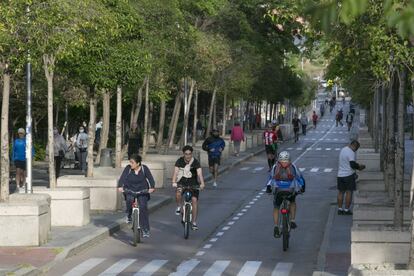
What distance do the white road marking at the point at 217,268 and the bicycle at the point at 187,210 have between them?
3049mm

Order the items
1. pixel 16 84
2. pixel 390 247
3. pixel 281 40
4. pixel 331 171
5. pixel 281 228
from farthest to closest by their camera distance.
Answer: pixel 281 40 → pixel 331 171 → pixel 16 84 → pixel 281 228 → pixel 390 247

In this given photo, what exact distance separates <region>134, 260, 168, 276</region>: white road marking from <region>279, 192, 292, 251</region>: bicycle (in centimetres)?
222

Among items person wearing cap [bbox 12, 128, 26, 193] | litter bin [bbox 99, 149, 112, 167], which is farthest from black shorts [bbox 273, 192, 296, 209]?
litter bin [bbox 99, 149, 112, 167]

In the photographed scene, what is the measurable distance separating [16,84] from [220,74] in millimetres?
16137

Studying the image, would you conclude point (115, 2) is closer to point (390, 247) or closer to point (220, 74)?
point (390, 247)

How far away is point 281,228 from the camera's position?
1731cm

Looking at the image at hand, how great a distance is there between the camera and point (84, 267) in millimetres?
14555

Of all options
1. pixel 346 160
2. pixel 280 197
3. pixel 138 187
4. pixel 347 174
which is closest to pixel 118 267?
pixel 138 187

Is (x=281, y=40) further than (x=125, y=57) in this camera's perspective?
Yes

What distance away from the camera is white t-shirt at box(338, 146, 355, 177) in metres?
22.3

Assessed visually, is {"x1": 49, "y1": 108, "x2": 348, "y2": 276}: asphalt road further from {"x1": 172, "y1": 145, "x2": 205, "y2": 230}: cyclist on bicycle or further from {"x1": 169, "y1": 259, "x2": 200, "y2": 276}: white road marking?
{"x1": 172, "y1": 145, "x2": 205, "y2": 230}: cyclist on bicycle

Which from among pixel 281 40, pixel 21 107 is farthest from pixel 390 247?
pixel 281 40

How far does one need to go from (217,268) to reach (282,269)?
94 cm

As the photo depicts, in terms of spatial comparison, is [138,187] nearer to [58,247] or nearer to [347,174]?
[58,247]
